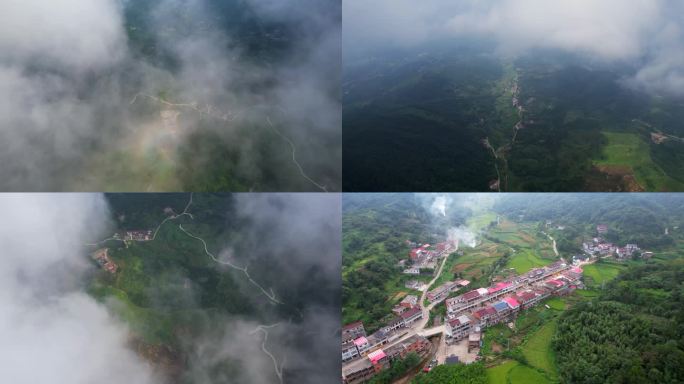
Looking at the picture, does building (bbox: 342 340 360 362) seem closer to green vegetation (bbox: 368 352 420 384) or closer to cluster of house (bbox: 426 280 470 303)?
green vegetation (bbox: 368 352 420 384)

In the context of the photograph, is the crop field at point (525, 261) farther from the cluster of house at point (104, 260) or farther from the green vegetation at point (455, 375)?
the cluster of house at point (104, 260)

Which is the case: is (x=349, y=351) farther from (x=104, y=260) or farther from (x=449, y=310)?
(x=104, y=260)

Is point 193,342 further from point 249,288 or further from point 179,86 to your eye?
point 179,86

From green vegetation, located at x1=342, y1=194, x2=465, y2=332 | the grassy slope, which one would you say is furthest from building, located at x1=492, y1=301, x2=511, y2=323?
the grassy slope

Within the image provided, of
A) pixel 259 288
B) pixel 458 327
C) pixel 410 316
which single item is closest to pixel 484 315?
pixel 458 327

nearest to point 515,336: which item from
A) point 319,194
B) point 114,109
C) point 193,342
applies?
point 319,194

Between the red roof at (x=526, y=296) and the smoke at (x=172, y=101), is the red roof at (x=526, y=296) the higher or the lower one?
the lower one

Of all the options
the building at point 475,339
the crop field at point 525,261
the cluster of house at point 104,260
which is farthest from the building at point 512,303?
the cluster of house at point 104,260
